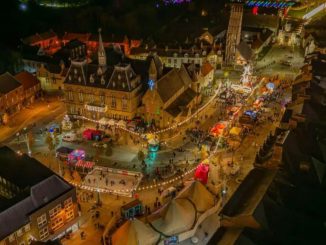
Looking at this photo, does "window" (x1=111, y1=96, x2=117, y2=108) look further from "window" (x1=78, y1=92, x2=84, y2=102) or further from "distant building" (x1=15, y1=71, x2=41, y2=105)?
"distant building" (x1=15, y1=71, x2=41, y2=105)

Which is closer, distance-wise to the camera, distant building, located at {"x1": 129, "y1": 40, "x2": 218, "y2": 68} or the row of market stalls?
the row of market stalls

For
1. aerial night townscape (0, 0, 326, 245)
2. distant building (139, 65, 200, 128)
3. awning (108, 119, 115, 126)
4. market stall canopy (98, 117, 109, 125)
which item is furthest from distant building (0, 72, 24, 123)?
distant building (139, 65, 200, 128)

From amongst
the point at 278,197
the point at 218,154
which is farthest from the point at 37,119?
the point at 278,197

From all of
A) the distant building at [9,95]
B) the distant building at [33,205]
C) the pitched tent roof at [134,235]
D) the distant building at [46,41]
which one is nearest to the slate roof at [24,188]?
the distant building at [33,205]

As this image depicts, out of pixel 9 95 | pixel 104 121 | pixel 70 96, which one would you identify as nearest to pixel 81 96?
pixel 70 96

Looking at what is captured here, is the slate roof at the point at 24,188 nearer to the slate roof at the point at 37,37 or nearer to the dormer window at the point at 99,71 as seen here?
the dormer window at the point at 99,71

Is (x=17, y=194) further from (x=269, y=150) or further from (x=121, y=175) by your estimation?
(x=269, y=150)
